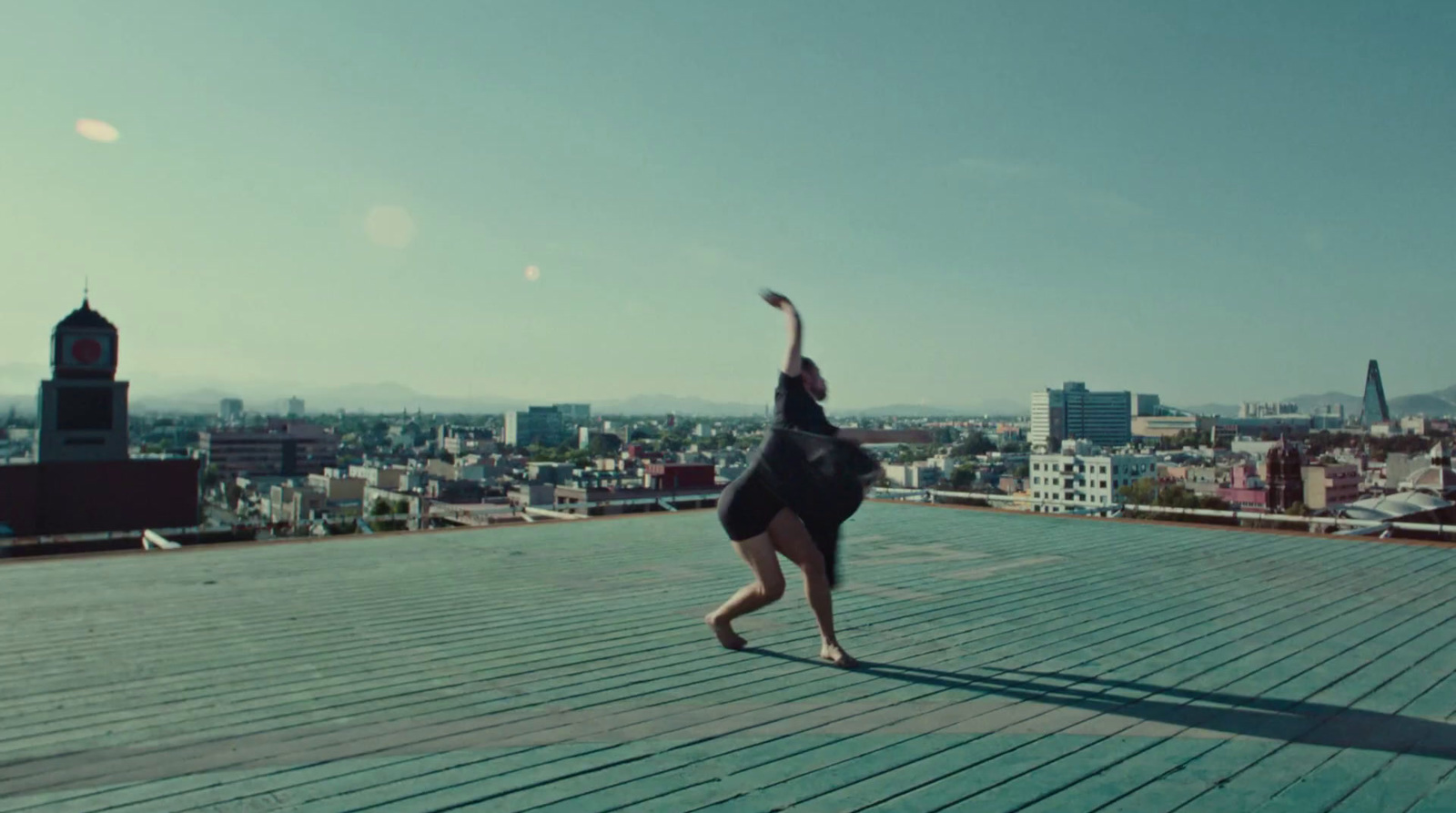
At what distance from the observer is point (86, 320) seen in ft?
126

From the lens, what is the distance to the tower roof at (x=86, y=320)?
37.7m

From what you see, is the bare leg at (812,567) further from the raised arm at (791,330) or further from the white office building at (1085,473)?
the white office building at (1085,473)

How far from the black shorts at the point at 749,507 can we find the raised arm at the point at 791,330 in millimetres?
545

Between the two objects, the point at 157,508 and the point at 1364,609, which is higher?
the point at 1364,609

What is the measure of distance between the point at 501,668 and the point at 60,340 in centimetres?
4299

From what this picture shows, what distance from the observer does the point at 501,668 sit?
4.12 metres

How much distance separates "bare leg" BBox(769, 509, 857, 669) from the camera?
4.17 m

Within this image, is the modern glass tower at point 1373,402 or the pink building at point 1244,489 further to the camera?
the modern glass tower at point 1373,402

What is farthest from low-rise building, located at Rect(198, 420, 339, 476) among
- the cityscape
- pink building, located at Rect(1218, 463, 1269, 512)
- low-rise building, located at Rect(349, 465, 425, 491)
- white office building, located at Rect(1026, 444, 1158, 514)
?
pink building, located at Rect(1218, 463, 1269, 512)

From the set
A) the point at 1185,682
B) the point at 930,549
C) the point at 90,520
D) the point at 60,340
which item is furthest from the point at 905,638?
the point at 60,340

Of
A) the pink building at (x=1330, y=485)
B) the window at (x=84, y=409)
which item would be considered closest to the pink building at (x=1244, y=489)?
the pink building at (x=1330, y=485)

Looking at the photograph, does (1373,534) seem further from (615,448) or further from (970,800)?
(615,448)

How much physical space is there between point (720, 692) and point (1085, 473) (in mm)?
63938

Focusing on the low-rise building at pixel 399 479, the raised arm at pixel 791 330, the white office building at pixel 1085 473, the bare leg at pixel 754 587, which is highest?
the raised arm at pixel 791 330
